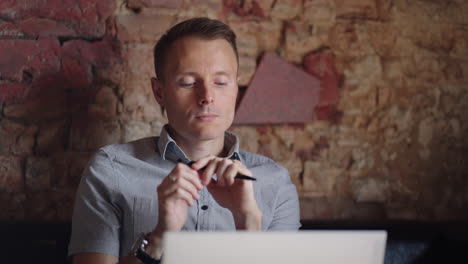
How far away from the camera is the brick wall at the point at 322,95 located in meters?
1.63

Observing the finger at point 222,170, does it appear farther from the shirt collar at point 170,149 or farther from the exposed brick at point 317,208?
the exposed brick at point 317,208

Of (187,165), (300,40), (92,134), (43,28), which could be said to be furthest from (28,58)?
(300,40)

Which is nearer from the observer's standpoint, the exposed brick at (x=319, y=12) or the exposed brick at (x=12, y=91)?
the exposed brick at (x=12, y=91)

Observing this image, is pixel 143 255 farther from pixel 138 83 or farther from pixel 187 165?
pixel 138 83

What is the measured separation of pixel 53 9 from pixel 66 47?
0.48 ft

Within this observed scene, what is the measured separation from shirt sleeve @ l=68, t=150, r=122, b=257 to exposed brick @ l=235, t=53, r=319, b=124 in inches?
23.1

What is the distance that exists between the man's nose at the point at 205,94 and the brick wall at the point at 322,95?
0.37 meters

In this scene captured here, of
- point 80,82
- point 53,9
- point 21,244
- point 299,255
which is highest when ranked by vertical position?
point 53,9

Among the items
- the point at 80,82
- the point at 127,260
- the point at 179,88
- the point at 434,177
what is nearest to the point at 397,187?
the point at 434,177

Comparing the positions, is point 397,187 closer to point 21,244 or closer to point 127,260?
point 127,260

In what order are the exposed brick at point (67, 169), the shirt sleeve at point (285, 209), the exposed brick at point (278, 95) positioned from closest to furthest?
the shirt sleeve at point (285, 209)
the exposed brick at point (67, 169)
the exposed brick at point (278, 95)

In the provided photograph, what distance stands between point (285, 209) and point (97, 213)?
2.15 feet

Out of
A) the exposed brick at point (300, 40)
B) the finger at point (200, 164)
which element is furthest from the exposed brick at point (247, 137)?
the finger at point (200, 164)

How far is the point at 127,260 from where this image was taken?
1.22 metres
